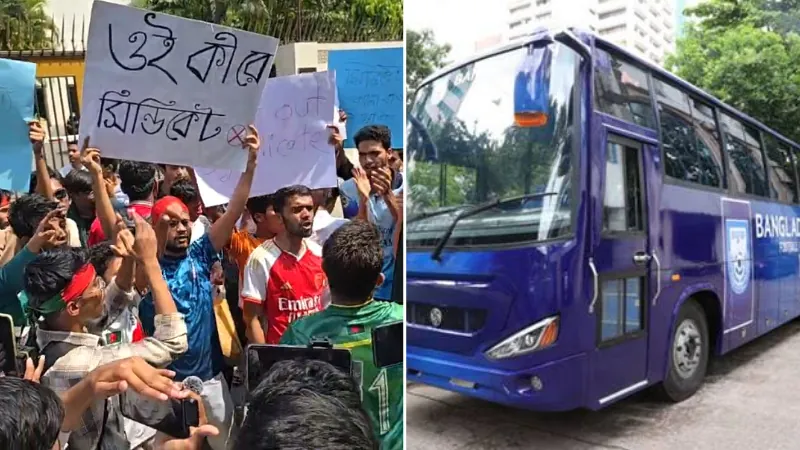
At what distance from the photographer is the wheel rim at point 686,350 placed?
5.64ft

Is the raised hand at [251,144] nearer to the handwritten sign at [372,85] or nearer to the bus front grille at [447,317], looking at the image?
the handwritten sign at [372,85]

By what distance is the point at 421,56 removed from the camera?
1433mm

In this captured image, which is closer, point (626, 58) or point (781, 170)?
point (626, 58)

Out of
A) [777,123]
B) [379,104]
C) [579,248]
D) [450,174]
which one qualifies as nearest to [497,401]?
[579,248]

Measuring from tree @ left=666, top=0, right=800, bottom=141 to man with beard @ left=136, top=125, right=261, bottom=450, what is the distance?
1002 mm

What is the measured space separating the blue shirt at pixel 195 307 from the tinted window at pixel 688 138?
1.08 metres

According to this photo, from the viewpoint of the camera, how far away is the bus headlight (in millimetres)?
1417

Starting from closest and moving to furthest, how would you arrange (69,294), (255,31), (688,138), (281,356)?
(69,294), (255,31), (281,356), (688,138)

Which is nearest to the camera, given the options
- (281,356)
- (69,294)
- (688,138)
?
(69,294)

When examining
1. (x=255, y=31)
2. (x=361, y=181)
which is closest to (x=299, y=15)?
(x=255, y=31)

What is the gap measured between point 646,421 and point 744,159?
2.40 feet

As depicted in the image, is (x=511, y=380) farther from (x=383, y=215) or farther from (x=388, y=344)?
(x=383, y=215)

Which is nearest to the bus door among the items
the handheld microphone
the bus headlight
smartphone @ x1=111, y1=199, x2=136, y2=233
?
the bus headlight

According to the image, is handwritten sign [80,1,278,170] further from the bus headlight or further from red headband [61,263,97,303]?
the bus headlight
